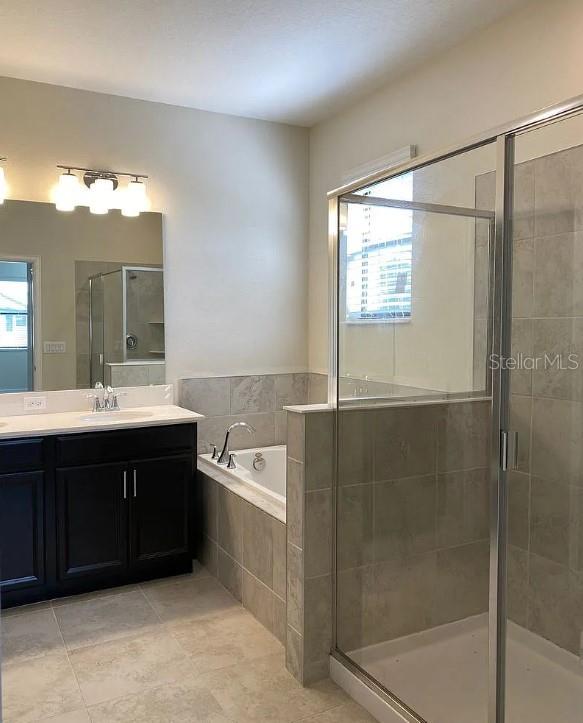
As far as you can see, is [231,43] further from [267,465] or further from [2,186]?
[267,465]

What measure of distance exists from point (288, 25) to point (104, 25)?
811 millimetres

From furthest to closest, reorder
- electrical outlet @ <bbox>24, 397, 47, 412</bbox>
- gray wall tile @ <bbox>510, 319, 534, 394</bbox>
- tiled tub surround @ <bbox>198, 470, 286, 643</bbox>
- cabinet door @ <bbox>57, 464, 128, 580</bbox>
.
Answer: electrical outlet @ <bbox>24, 397, 47, 412</bbox> → cabinet door @ <bbox>57, 464, 128, 580</bbox> → tiled tub surround @ <bbox>198, 470, 286, 643</bbox> → gray wall tile @ <bbox>510, 319, 534, 394</bbox>

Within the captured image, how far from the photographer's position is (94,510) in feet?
10.3

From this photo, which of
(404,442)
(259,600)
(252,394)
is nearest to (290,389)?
(252,394)

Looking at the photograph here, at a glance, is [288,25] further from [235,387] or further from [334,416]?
[235,387]

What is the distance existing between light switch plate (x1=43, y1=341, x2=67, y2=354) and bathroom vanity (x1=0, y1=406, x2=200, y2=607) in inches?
14.1

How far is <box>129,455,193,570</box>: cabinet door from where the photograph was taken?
10.6ft

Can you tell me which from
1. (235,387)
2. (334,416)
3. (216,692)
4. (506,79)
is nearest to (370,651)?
(216,692)

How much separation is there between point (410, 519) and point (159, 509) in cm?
154

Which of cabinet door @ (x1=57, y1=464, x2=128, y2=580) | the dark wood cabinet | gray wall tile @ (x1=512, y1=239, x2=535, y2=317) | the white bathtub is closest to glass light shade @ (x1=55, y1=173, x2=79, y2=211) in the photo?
the dark wood cabinet

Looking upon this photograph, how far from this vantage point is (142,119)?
3768mm

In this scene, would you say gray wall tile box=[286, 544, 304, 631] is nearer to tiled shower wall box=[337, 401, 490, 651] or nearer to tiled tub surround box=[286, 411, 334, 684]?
tiled tub surround box=[286, 411, 334, 684]

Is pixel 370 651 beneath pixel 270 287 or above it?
beneath

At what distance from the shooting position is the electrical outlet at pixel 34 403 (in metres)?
3.49
